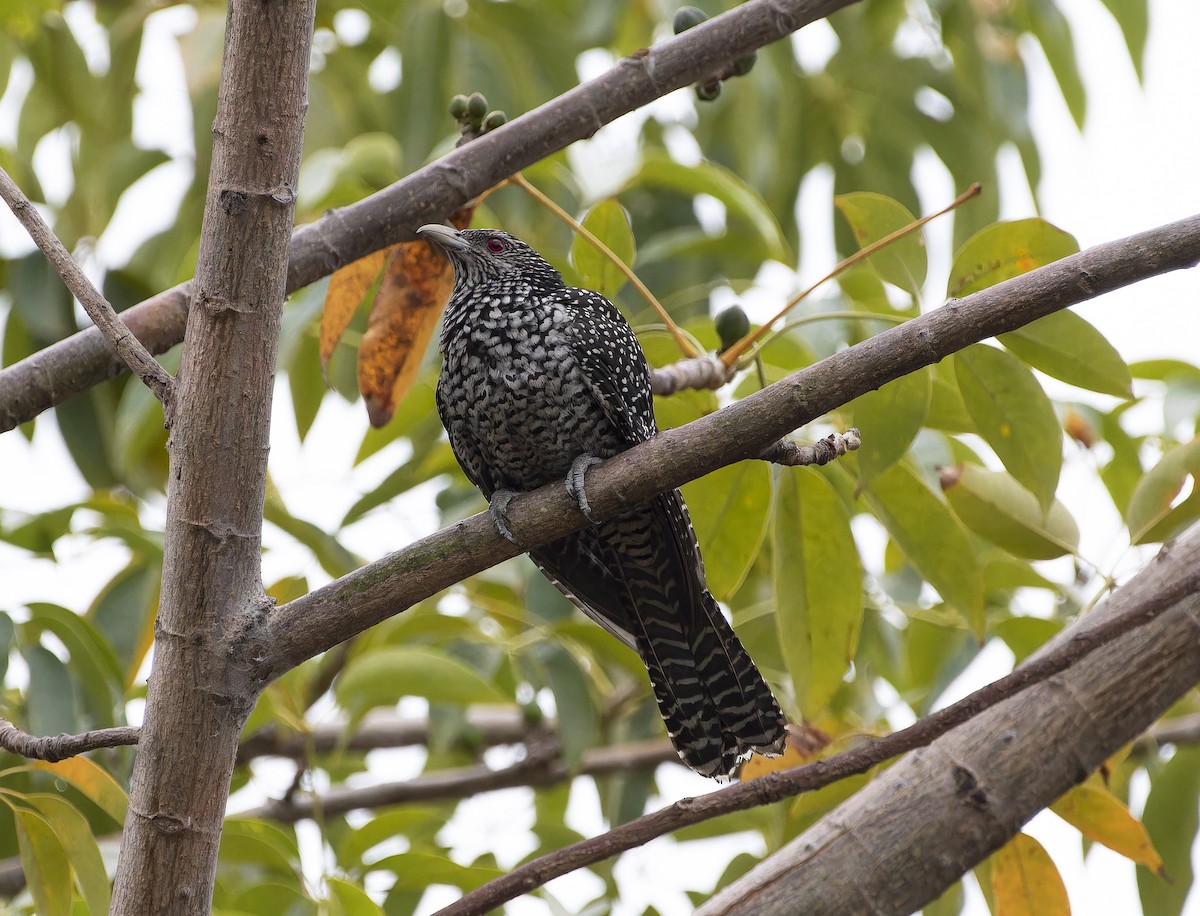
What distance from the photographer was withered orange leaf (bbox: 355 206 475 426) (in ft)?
9.77

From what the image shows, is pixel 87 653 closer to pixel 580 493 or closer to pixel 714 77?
pixel 580 493

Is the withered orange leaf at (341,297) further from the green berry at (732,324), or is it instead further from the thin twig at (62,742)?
the thin twig at (62,742)

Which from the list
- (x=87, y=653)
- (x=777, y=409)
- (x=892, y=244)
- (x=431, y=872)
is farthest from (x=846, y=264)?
(x=87, y=653)

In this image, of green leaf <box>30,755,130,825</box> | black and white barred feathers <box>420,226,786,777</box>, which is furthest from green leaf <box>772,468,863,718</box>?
green leaf <box>30,755,130,825</box>

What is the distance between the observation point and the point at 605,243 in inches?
120

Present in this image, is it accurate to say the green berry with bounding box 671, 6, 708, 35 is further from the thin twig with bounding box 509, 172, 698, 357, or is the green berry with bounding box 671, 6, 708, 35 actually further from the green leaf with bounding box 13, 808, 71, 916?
the green leaf with bounding box 13, 808, 71, 916

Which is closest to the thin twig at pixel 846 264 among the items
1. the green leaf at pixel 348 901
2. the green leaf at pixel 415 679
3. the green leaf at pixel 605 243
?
the green leaf at pixel 605 243

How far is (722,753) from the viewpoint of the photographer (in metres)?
2.98

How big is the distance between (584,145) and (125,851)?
2.48 metres

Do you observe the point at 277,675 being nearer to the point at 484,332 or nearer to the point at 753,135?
the point at 484,332

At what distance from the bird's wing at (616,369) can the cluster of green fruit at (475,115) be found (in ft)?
1.74

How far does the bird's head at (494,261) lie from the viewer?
3.46m

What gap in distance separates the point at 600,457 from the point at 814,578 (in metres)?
0.61

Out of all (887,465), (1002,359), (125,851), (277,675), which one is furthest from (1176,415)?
(125,851)
